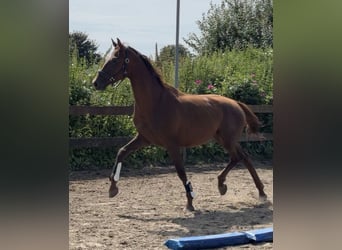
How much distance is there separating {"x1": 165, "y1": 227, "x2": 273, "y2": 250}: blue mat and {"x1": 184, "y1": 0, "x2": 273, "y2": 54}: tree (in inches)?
671

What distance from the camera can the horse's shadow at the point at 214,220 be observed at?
471 centimetres

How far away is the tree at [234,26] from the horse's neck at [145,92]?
1520cm

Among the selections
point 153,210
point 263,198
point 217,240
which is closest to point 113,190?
point 153,210

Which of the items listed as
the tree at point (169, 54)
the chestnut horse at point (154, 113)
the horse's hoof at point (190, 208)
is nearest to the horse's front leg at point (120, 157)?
the chestnut horse at point (154, 113)

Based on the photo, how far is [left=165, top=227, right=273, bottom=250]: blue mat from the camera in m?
3.92

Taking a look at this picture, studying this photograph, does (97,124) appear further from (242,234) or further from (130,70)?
(242,234)

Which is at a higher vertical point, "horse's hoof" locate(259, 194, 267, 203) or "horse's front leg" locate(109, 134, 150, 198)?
"horse's front leg" locate(109, 134, 150, 198)

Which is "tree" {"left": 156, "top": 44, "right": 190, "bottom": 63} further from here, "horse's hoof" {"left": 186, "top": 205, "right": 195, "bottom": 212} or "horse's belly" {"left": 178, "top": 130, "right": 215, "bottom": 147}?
"horse's hoof" {"left": 186, "top": 205, "right": 195, "bottom": 212}

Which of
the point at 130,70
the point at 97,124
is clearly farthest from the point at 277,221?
the point at 97,124

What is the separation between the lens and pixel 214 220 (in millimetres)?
5195

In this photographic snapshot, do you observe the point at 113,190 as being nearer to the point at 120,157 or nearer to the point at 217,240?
the point at 120,157

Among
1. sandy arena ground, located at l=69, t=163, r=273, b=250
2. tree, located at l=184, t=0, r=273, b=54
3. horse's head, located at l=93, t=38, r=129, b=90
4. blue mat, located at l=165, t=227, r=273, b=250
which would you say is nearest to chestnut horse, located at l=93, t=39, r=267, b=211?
horse's head, located at l=93, t=38, r=129, b=90
